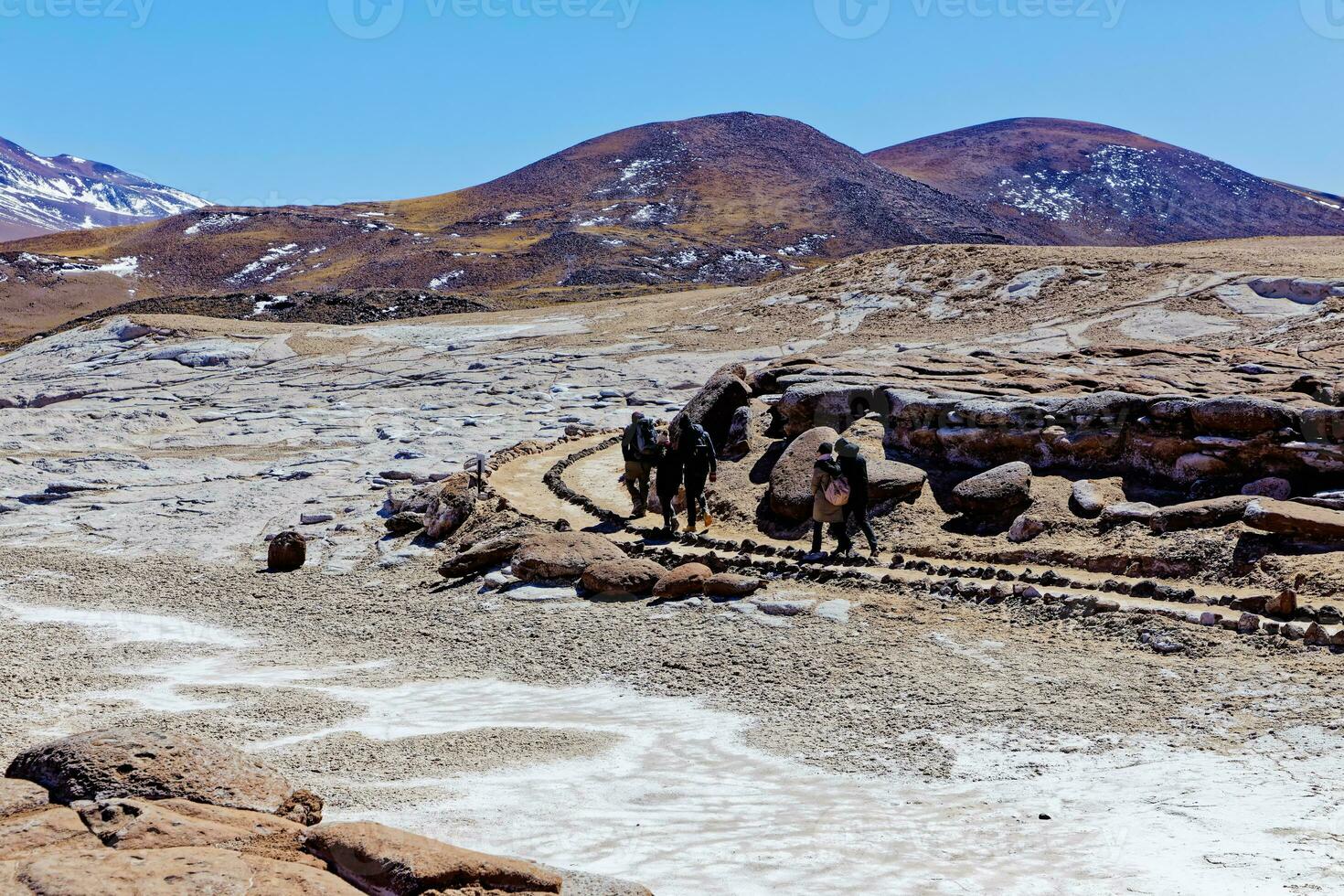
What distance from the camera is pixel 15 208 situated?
181125 millimetres

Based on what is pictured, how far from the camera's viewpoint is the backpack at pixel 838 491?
11938mm

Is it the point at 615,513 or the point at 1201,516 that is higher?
the point at 1201,516

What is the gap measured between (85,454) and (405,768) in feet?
56.8

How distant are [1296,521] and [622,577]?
6.20m

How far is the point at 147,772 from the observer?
446cm

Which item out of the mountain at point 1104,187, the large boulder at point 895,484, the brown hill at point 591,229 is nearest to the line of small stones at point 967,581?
the large boulder at point 895,484

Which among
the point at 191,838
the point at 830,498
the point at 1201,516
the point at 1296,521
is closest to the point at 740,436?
the point at 830,498

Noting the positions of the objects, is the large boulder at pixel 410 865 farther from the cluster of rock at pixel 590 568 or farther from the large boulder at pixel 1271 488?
the large boulder at pixel 1271 488

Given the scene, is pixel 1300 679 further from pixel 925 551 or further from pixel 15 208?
pixel 15 208

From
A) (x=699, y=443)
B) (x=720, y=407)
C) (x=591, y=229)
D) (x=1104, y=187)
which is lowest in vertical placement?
(x=699, y=443)

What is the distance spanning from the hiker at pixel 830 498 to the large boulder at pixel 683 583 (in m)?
1.45

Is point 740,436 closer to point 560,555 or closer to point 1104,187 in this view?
point 560,555

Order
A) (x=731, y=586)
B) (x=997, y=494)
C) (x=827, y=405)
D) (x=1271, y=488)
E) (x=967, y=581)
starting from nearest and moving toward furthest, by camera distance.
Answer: (x=967, y=581) → (x=731, y=586) → (x=1271, y=488) → (x=997, y=494) → (x=827, y=405)

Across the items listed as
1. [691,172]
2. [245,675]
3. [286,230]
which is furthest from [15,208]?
[245,675]
